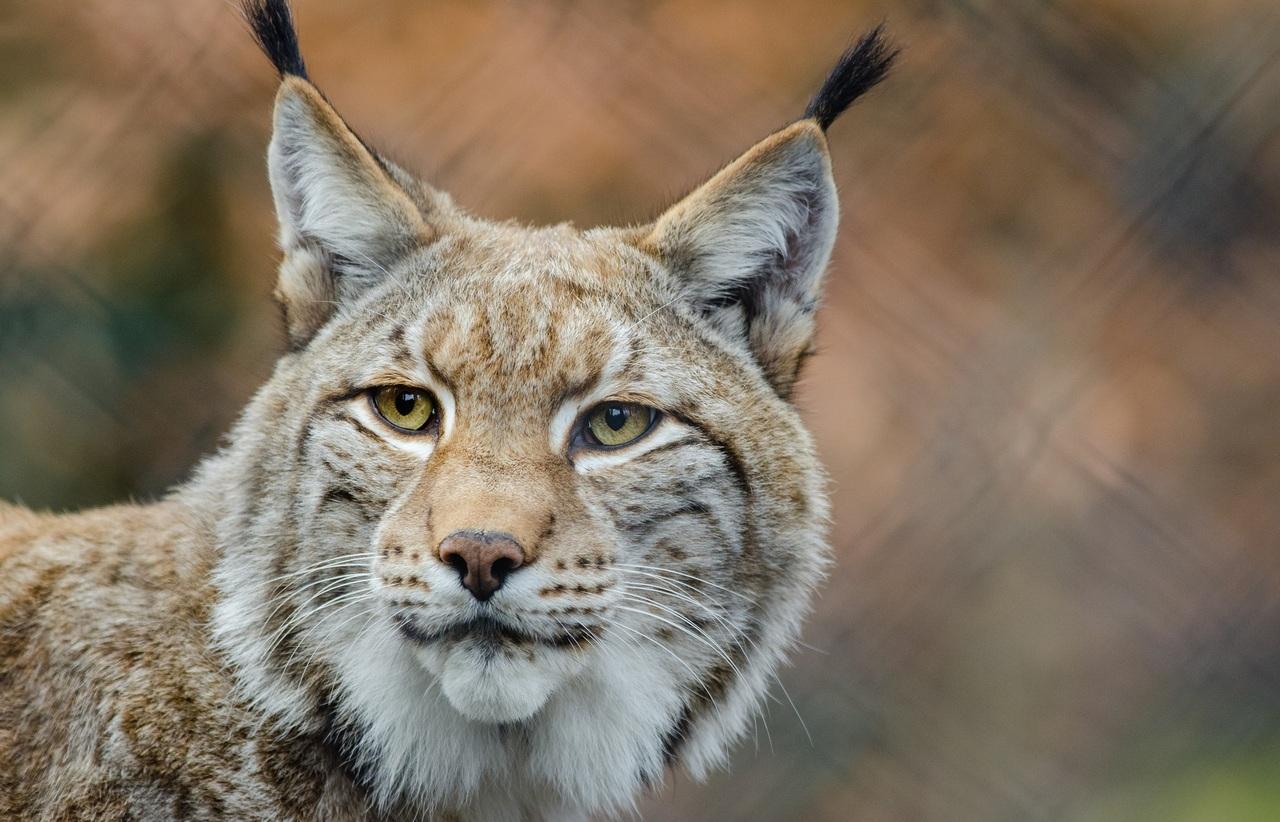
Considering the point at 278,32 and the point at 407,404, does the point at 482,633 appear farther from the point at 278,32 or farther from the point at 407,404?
the point at 278,32

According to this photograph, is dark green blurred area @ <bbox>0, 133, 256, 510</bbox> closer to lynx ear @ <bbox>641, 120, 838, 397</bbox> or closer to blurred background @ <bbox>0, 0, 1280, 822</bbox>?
blurred background @ <bbox>0, 0, 1280, 822</bbox>

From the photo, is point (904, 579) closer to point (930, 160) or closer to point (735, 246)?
point (930, 160)

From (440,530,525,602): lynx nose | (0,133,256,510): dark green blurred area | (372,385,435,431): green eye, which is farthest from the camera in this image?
(0,133,256,510): dark green blurred area

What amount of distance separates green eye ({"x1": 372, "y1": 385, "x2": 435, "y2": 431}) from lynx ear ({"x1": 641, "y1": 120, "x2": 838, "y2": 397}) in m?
0.73

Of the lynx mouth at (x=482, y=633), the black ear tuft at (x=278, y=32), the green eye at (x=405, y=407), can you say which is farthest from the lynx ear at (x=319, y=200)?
the lynx mouth at (x=482, y=633)

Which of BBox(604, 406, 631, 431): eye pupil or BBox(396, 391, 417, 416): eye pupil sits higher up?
BBox(604, 406, 631, 431): eye pupil

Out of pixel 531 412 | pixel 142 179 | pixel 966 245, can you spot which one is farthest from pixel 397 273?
pixel 966 245

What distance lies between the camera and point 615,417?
2924 millimetres

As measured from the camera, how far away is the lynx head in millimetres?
2611

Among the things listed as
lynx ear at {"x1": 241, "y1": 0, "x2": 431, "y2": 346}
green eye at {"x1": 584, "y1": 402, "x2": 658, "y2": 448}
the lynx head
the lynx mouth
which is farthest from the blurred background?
the lynx mouth

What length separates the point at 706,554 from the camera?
293cm

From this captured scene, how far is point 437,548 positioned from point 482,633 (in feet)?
0.65

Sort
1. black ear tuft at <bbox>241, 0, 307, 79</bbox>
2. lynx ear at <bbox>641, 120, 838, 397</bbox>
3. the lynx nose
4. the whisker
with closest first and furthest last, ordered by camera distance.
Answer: the lynx nose
the whisker
black ear tuft at <bbox>241, 0, 307, 79</bbox>
lynx ear at <bbox>641, 120, 838, 397</bbox>

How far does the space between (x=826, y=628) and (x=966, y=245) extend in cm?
163
